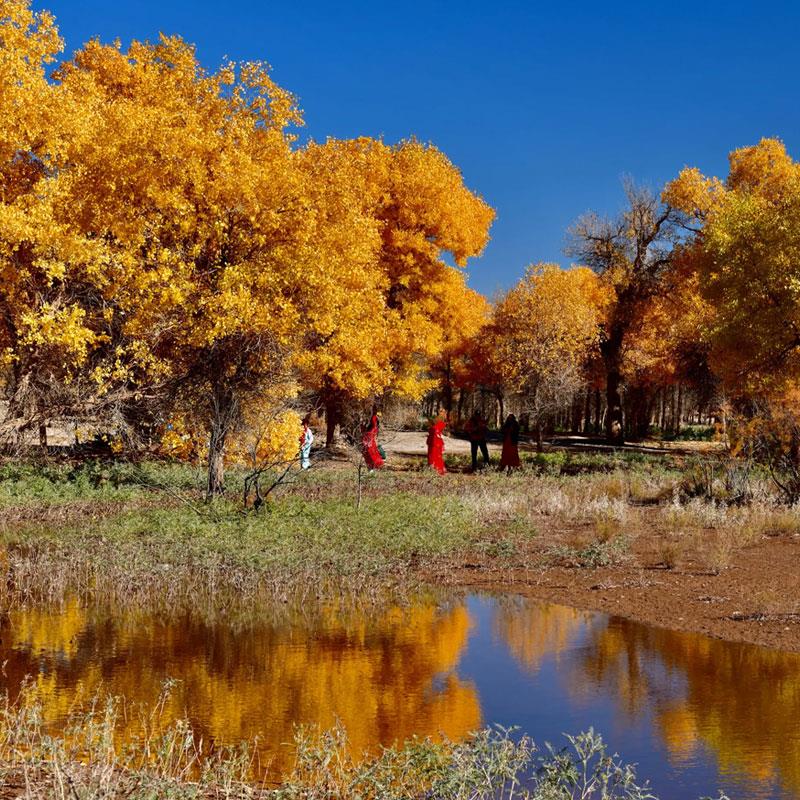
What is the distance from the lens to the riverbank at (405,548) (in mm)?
13516

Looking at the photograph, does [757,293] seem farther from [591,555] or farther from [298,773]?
[298,773]

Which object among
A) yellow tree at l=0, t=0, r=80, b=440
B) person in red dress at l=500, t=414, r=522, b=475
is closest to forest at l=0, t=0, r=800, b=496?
yellow tree at l=0, t=0, r=80, b=440

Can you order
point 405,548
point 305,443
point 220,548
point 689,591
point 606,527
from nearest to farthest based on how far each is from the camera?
1. point 689,591
2. point 220,548
3. point 405,548
4. point 606,527
5. point 305,443

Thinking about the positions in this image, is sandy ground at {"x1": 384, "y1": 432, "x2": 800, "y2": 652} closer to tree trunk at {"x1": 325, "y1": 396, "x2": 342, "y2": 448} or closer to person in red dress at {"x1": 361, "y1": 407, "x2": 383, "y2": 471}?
person in red dress at {"x1": 361, "y1": 407, "x2": 383, "y2": 471}

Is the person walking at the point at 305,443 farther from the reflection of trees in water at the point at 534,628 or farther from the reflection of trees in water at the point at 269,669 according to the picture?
the reflection of trees in water at the point at 269,669

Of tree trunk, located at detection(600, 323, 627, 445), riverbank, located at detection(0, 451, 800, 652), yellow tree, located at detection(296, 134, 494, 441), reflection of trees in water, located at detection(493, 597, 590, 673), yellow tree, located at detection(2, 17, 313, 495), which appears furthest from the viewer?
tree trunk, located at detection(600, 323, 627, 445)

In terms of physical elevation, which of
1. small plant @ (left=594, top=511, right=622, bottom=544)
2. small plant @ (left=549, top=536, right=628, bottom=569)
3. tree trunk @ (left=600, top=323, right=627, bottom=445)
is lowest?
small plant @ (left=549, top=536, right=628, bottom=569)

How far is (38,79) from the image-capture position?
20125 millimetres

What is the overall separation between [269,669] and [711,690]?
4.33 m

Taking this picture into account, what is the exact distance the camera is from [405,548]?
644 inches

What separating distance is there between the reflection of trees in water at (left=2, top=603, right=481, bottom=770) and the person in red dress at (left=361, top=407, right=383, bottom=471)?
16606 millimetres

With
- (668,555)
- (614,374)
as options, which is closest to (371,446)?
(668,555)

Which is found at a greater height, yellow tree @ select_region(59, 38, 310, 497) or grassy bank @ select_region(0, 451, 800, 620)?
yellow tree @ select_region(59, 38, 310, 497)

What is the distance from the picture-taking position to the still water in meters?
8.45
